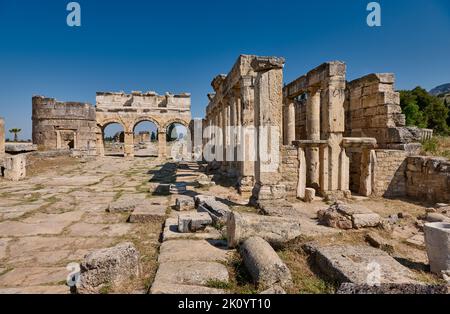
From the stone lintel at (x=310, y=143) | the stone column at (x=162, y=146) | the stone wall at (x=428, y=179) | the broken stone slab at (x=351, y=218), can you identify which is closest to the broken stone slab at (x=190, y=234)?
the broken stone slab at (x=351, y=218)

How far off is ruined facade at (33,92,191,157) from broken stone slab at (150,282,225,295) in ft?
74.1

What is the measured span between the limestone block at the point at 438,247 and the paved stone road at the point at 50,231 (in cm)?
384

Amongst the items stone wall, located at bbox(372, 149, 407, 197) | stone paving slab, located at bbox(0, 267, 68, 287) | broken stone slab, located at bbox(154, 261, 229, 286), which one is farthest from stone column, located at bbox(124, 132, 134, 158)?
broken stone slab, located at bbox(154, 261, 229, 286)

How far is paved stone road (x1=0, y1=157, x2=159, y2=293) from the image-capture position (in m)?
3.03

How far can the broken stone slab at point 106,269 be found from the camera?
8.70ft

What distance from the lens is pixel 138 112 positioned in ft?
87.7

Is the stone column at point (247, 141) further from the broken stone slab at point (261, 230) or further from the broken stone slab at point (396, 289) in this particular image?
the broken stone slab at point (396, 289)

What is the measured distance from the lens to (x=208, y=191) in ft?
27.4

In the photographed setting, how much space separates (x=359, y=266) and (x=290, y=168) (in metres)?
5.27

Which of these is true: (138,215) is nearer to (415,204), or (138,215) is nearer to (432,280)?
(432,280)

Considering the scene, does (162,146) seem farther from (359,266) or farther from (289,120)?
(359,266)

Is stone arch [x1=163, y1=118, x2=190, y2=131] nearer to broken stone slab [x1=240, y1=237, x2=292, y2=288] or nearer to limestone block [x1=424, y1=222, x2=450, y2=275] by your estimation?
broken stone slab [x1=240, y1=237, x2=292, y2=288]

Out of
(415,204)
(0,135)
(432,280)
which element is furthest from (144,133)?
(432,280)
